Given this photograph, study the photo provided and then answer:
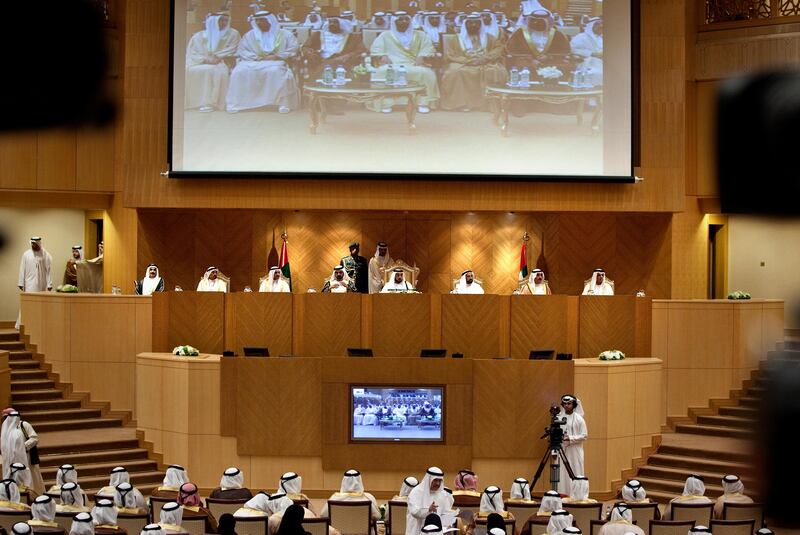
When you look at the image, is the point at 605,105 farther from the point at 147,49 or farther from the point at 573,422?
the point at 147,49

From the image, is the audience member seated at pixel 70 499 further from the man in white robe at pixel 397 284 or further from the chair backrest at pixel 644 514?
the man in white robe at pixel 397 284

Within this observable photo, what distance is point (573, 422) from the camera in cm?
1669

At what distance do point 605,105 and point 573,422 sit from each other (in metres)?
7.67

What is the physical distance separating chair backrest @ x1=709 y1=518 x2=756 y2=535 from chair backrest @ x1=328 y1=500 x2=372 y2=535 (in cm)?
358

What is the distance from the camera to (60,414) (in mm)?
19328

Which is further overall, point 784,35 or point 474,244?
point 474,244

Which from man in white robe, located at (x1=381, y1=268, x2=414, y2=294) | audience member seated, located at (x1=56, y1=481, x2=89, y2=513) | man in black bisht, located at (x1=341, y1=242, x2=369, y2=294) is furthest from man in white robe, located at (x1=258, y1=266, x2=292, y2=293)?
audience member seated, located at (x1=56, y1=481, x2=89, y2=513)

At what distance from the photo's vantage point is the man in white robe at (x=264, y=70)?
22.0 m

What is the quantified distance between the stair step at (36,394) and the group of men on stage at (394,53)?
6.07 meters

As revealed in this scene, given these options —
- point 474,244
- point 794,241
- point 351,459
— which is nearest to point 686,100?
point 474,244

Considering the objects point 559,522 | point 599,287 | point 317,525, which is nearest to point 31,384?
point 599,287

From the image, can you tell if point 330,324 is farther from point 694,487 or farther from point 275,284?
point 694,487

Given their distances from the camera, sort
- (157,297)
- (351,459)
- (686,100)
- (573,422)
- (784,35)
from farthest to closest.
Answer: (686,100), (784,35), (157,297), (351,459), (573,422)

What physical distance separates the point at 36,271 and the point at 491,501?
42.9ft
